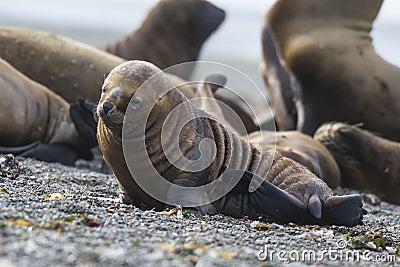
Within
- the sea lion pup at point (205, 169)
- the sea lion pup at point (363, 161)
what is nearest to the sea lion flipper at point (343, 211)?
the sea lion pup at point (205, 169)

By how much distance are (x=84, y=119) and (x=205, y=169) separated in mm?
2469

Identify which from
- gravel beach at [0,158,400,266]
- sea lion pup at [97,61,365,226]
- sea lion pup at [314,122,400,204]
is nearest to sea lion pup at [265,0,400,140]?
sea lion pup at [314,122,400,204]

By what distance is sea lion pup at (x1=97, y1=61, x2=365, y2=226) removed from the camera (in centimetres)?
400

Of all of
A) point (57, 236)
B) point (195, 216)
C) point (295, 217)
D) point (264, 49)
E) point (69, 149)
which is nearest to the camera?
point (57, 236)

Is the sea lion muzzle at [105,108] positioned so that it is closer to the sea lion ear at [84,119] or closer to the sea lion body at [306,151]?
the sea lion body at [306,151]

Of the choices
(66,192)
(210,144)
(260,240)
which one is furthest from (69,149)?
(260,240)

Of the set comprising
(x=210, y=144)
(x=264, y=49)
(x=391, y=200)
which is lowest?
(x=391, y=200)

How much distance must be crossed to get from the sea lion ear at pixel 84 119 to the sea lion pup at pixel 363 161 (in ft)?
6.42

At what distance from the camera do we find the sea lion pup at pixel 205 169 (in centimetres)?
400

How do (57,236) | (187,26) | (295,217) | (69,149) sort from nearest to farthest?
(57,236) → (295,217) → (69,149) → (187,26)

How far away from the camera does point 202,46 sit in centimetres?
1023

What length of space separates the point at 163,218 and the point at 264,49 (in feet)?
16.6

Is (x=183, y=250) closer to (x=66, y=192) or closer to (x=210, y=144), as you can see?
(x=210, y=144)

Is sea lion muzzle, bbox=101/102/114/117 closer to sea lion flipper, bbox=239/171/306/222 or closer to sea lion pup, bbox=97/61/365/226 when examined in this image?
sea lion pup, bbox=97/61/365/226
